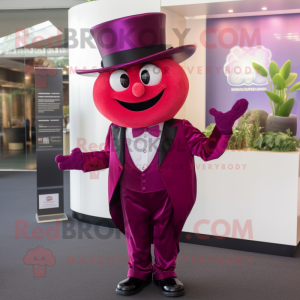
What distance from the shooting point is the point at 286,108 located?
3521mm

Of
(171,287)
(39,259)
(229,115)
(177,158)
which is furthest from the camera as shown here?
(39,259)

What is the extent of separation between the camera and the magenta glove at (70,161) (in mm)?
2502

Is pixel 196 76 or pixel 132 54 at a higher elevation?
pixel 196 76

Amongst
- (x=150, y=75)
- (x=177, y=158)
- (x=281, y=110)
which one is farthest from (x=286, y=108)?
(x=150, y=75)

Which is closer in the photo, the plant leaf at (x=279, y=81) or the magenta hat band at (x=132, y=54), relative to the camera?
the magenta hat band at (x=132, y=54)

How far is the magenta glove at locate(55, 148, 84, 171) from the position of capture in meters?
2.50

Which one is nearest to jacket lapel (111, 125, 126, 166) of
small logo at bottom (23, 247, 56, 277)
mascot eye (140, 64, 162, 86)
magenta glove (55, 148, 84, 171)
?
magenta glove (55, 148, 84, 171)

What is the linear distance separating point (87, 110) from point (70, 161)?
5.24 ft

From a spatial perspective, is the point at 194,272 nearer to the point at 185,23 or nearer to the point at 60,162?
the point at 60,162

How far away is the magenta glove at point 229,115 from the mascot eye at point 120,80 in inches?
22.1

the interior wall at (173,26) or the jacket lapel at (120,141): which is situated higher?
the interior wall at (173,26)

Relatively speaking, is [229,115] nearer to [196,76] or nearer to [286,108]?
[286,108]

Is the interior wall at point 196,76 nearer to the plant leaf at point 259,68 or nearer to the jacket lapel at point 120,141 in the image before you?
the plant leaf at point 259,68

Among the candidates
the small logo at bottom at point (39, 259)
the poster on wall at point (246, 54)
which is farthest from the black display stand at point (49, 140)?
the poster on wall at point (246, 54)
